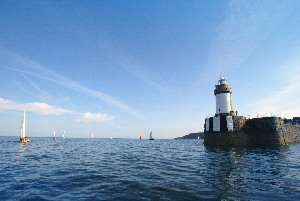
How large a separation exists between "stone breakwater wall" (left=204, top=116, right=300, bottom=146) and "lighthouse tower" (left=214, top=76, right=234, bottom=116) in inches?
92.9

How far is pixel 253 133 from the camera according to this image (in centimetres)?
4528

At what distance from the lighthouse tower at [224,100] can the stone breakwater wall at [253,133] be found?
7.74ft

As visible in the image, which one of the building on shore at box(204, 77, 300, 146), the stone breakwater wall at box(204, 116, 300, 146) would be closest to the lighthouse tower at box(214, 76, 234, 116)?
the building on shore at box(204, 77, 300, 146)

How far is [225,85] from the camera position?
47.6m

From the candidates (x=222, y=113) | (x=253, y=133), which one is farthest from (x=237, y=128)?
(x=222, y=113)

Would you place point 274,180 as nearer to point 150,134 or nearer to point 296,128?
point 296,128

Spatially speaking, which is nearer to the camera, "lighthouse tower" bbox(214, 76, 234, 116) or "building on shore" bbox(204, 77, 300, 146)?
"building on shore" bbox(204, 77, 300, 146)

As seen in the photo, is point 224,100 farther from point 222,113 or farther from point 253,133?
point 253,133

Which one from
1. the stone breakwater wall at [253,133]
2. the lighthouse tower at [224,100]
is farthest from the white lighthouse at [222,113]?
the stone breakwater wall at [253,133]

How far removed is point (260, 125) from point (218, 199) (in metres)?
39.4

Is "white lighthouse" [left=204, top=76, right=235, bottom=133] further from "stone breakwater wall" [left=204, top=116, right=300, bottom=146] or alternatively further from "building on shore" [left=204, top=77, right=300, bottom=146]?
A: "stone breakwater wall" [left=204, top=116, right=300, bottom=146]

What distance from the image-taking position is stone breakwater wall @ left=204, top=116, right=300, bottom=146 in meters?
44.1

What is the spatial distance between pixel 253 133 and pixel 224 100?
28.3ft

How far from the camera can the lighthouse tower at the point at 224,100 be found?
46.6 meters
